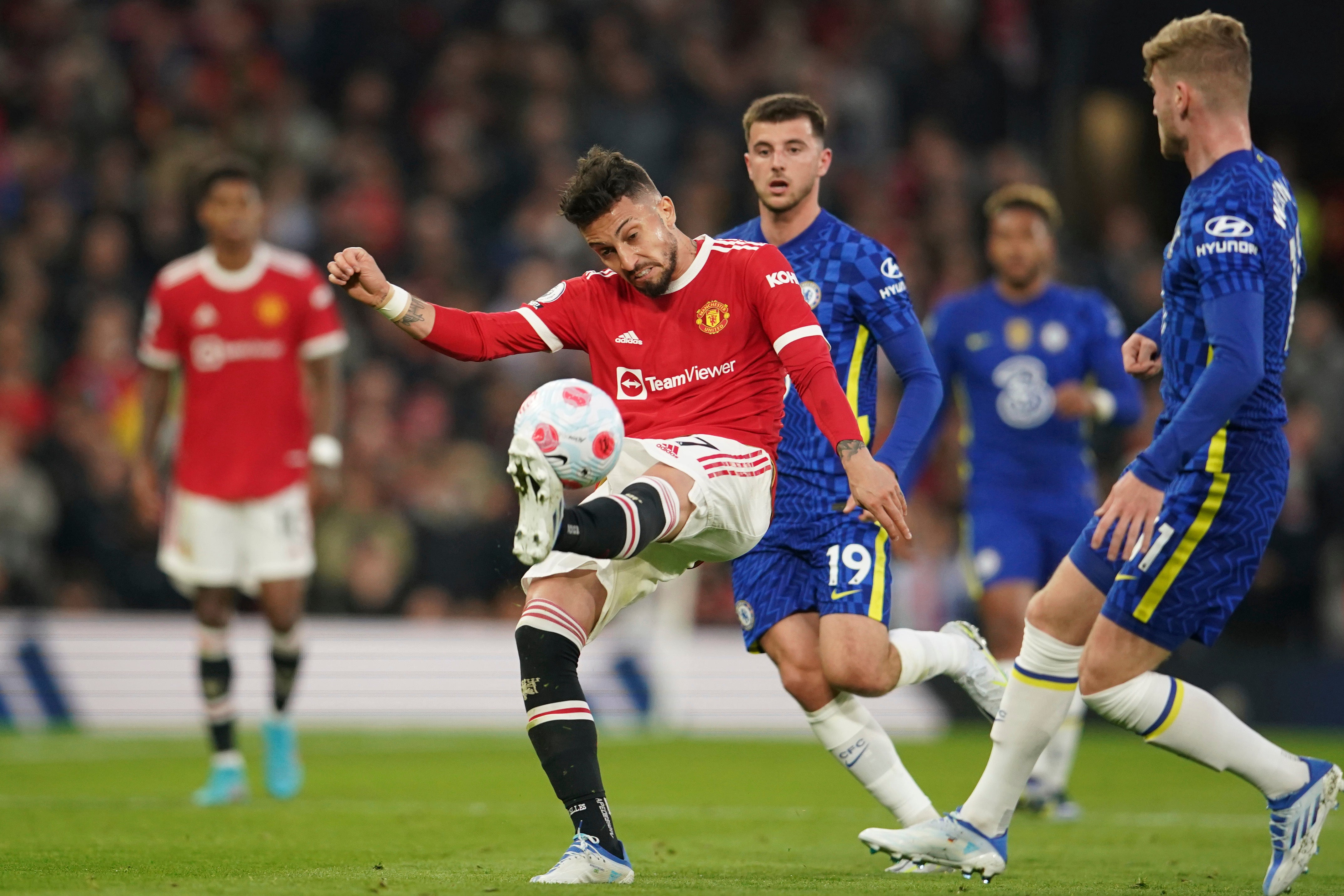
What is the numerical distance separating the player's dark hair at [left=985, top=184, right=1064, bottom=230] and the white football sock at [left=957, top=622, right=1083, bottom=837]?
11.5 ft

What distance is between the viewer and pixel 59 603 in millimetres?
13141

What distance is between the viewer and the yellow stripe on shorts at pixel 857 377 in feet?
20.9

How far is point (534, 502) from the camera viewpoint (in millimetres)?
4762

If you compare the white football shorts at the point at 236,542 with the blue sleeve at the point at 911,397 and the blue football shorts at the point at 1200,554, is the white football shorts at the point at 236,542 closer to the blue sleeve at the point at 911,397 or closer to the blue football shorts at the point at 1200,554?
the blue sleeve at the point at 911,397

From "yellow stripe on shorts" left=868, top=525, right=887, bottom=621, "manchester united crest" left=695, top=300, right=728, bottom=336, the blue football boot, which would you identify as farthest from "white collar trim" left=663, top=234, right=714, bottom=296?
the blue football boot

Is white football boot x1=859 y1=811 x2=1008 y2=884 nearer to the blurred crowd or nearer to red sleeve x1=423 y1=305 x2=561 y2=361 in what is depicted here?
red sleeve x1=423 y1=305 x2=561 y2=361

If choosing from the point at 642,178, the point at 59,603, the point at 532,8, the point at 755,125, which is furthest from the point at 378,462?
the point at 642,178

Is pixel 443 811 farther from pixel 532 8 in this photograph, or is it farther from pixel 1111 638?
pixel 532 8

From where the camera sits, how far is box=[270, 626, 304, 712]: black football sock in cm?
901

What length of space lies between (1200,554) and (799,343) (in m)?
1.43

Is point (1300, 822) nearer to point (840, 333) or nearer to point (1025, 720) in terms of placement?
point (1025, 720)

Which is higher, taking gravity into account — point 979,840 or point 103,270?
point 103,270

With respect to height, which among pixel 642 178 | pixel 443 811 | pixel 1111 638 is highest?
pixel 642 178

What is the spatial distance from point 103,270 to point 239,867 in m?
9.65
